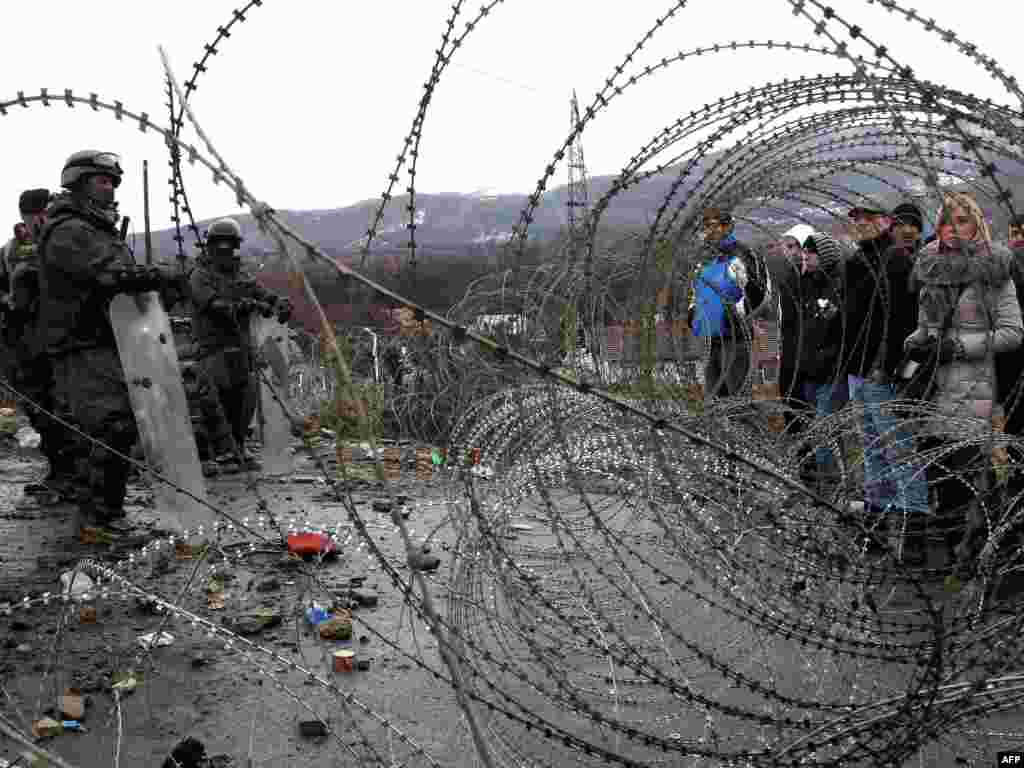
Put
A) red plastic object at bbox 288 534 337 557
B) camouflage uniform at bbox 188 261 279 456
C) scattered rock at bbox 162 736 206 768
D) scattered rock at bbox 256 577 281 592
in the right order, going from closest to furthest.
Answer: scattered rock at bbox 162 736 206 768 → scattered rock at bbox 256 577 281 592 → red plastic object at bbox 288 534 337 557 → camouflage uniform at bbox 188 261 279 456

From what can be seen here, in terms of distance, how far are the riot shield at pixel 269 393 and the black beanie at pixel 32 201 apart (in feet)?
5.86

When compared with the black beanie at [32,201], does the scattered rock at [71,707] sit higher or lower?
lower

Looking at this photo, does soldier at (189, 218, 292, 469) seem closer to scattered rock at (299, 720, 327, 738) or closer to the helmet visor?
the helmet visor

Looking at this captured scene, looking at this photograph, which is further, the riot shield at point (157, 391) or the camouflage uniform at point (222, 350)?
the camouflage uniform at point (222, 350)

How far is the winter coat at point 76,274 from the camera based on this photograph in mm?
6184

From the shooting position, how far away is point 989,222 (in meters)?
4.81

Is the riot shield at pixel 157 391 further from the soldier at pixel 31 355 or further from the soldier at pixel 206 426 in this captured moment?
the soldier at pixel 206 426

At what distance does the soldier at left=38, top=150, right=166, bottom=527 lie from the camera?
20.3 ft

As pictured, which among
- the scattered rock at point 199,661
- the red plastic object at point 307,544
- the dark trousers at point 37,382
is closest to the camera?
the scattered rock at point 199,661

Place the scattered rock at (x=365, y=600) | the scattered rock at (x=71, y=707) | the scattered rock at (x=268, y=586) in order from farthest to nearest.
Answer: the scattered rock at (x=268, y=586) → the scattered rock at (x=365, y=600) → the scattered rock at (x=71, y=707)

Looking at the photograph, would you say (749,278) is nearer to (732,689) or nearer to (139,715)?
(732,689)

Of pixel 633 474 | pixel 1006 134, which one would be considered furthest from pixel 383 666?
pixel 1006 134

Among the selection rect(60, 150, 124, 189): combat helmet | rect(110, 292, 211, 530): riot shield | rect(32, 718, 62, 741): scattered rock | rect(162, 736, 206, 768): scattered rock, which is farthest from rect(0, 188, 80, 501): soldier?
rect(162, 736, 206, 768): scattered rock

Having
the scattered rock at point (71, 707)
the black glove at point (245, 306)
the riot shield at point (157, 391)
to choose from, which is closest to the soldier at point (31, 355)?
the black glove at point (245, 306)
